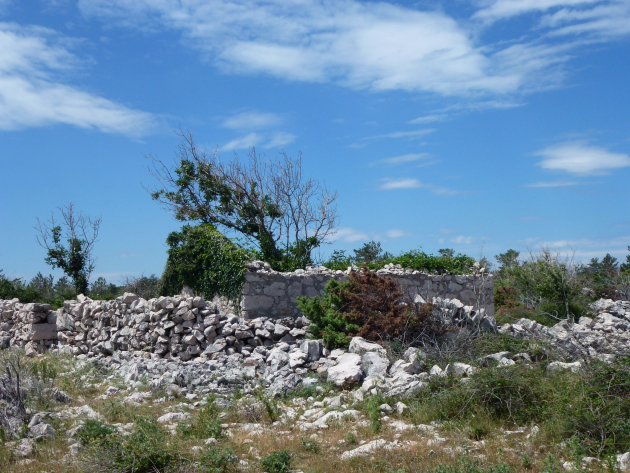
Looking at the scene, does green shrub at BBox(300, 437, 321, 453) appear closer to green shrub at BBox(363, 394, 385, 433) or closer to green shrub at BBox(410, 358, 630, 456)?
green shrub at BBox(363, 394, 385, 433)

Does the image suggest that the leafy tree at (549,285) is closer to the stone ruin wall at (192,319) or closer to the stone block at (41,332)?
the stone ruin wall at (192,319)

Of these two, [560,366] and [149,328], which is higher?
[149,328]

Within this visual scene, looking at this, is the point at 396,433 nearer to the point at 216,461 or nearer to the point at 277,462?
the point at 277,462

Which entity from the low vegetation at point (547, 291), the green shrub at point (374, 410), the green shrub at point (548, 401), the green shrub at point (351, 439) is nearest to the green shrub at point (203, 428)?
the green shrub at point (351, 439)

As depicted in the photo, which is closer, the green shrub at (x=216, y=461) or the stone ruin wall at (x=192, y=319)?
the green shrub at (x=216, y=461)

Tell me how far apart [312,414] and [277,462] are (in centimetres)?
208

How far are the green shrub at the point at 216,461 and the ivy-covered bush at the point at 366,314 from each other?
4.66 metres

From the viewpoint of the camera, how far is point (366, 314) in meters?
10.3

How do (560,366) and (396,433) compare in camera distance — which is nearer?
(396,433)

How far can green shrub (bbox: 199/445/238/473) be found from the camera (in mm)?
5133

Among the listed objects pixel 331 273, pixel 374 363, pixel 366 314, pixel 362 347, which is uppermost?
pixel 331 273

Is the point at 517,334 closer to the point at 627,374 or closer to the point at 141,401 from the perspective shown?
the point at 627,374

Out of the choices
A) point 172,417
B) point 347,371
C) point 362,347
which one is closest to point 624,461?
point 347,371

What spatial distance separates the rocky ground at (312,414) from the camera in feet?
17.7
